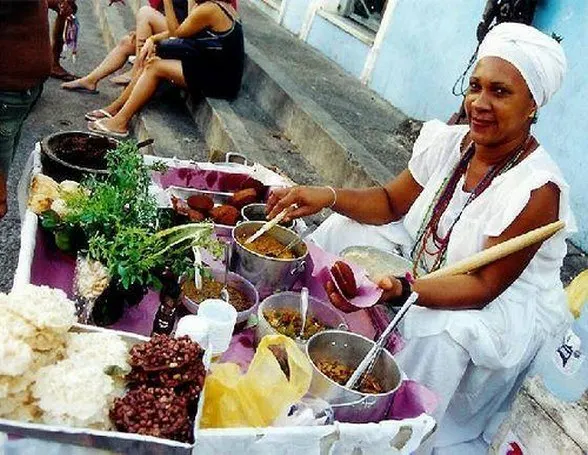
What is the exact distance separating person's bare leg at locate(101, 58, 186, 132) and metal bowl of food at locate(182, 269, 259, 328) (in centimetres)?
349

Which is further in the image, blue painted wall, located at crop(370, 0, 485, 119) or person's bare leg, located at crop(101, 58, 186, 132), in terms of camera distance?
person's bare leg, located at crop(101, 58, 186, 132)

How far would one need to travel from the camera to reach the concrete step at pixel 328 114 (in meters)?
4.38

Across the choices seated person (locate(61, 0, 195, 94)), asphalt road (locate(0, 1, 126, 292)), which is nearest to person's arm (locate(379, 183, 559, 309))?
asphalt road (locate(0, 1, 126, 292))

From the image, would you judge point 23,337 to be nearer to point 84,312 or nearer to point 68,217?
point 84,312

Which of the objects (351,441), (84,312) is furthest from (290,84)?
(351,441)

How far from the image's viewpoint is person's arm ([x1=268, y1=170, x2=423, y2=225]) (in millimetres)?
2613

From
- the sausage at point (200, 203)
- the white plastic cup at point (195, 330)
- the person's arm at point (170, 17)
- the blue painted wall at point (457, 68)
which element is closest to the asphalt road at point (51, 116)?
the person's arm at point (170, 17)

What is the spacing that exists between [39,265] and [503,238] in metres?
1.67

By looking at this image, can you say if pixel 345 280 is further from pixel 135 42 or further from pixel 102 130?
pixel 135 42

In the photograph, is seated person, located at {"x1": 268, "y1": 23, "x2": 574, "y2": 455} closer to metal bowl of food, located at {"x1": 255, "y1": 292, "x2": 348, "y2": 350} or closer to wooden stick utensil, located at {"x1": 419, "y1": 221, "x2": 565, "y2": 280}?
wooden stick utensil, located at {"x1": 419, "y1": 221, "x2": 565, "y2": 280}

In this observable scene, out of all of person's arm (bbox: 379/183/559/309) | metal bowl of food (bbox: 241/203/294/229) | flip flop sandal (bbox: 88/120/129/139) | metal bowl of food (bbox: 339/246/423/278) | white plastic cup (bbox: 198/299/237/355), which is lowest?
flip flop sandal (bbox: 88/120/129/139)

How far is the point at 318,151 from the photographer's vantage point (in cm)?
472

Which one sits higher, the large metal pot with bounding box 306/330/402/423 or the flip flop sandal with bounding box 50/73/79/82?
the large metal pot with bounding box 306/330/402/423

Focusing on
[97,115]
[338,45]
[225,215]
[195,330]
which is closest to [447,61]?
[338,45]
